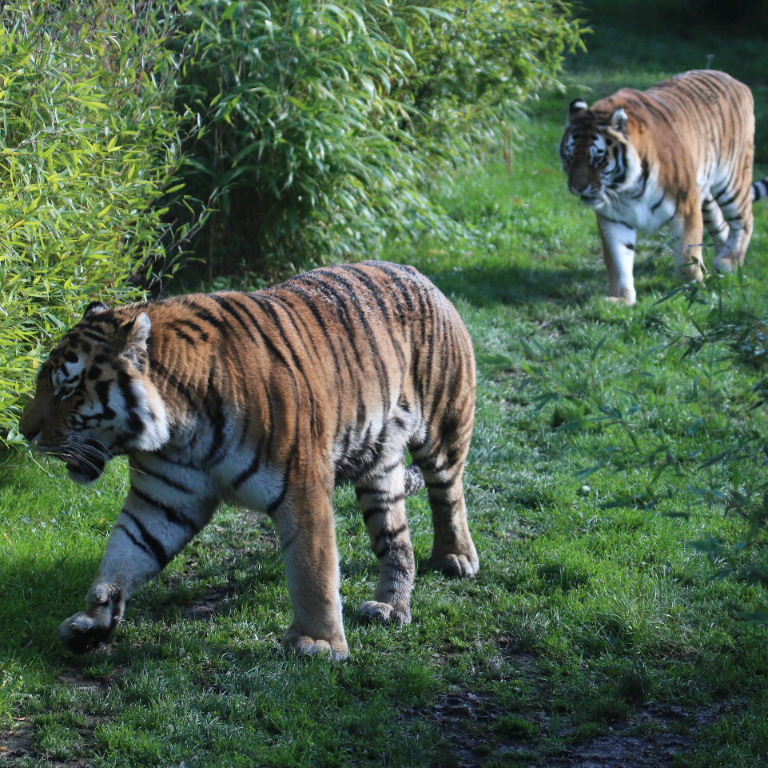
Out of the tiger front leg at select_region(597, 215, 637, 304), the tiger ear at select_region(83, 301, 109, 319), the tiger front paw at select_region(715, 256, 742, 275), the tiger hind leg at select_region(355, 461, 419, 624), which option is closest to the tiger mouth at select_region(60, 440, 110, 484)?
the tiger ear at select_region(83, 301, 109, 319)

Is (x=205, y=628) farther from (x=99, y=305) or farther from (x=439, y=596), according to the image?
(x=99, y=305)

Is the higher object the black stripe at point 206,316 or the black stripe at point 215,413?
the black stripe at point 206,316

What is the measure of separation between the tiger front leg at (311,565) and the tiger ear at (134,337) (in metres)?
Result: 0.73

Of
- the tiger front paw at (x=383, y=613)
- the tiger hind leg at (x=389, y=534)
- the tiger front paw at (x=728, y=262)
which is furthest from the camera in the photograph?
the tiger front paw at (x=728, y=262)

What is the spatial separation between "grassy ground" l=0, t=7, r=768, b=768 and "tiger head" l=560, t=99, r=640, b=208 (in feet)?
7.65

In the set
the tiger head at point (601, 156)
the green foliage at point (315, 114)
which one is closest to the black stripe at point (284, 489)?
the green foliage at point (315, 114)

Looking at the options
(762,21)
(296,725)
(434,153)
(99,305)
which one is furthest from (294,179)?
(762,21)

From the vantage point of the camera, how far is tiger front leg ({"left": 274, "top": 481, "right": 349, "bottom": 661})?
3949 millimetres

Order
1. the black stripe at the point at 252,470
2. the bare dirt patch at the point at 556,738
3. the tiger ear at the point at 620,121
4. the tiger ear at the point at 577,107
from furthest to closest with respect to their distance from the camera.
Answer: the tiger ear at the point at 577,107 → the tiger ear at the point at 620,121 → the black stripe at the point at 252,470 → the bare dirt patch at the point at 556,738

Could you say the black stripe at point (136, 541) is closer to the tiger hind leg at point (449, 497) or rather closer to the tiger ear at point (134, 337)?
the tiger ear at point (134, 337)

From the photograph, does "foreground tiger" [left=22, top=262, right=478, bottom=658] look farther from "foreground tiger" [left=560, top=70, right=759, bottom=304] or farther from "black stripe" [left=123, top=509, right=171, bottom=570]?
"foreground tiger" [left=560, top=70, right=759, bottom=304]

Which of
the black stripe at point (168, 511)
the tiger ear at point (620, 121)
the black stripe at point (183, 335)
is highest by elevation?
the tiger ear at point (620, 121)

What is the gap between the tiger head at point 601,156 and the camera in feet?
28.1

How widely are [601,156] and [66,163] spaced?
4.64 meters
